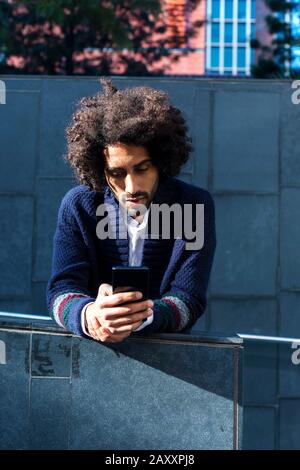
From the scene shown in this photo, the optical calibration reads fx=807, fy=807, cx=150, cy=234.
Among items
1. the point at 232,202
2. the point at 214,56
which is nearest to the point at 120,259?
the point at 232,202

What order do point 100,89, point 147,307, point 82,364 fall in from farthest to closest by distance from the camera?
point 100,89, point 82,364, point 147,307

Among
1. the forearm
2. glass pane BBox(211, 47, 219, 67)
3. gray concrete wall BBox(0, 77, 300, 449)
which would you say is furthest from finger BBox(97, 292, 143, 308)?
glass pane BBox(211, 47, 219, 67)

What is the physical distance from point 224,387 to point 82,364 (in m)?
0.48

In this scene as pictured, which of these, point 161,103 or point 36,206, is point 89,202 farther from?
point 36,206

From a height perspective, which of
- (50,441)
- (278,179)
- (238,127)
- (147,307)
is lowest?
(50,441)

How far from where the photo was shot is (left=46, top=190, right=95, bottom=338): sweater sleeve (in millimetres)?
2689

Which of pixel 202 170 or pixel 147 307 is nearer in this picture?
pixel 147 307

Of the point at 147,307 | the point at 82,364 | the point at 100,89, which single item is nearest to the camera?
the point at 147,307

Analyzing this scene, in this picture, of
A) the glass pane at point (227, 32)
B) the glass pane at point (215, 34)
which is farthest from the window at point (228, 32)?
the glass pane at point (215, 34)

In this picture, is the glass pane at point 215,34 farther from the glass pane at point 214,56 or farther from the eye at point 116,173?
the eye at point 116,173

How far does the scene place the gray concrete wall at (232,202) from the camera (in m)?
5.30

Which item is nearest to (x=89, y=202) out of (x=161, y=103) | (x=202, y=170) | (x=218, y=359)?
(x=161, y=103)

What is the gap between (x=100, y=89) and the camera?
5309mm

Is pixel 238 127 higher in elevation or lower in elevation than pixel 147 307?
higher
